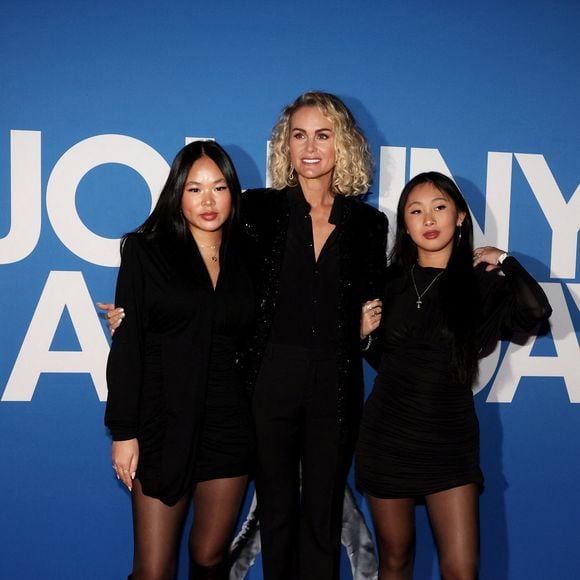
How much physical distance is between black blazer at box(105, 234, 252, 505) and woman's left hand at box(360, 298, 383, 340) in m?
0.64

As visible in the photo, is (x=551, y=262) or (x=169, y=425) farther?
(x=551, y=262)

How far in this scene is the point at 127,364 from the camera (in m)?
2.05

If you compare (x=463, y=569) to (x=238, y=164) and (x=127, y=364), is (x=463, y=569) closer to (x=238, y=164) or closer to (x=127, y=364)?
(x=127, y=364)

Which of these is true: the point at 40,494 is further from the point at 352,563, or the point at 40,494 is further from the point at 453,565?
the point at 453,565

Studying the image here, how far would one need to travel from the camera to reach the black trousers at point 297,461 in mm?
2342

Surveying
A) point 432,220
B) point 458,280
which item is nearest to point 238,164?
point 432,220

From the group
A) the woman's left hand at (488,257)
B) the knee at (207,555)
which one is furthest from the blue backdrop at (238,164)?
the knee at (207,555)

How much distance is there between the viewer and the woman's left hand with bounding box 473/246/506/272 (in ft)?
8.21

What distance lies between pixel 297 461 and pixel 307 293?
25.9 inches

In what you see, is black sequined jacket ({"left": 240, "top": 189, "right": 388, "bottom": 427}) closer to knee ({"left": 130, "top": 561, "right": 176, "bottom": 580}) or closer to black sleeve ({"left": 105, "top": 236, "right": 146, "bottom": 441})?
black sleeve ({"left": 105, "top": 236, "right": 146, "bottom": 441})

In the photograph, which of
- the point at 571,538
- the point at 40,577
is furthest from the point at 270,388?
the point at 571,538

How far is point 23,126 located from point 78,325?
867 millimetres

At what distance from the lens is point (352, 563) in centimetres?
304

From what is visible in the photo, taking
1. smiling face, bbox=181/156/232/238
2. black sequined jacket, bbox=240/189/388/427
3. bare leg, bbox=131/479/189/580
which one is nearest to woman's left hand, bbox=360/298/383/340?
black sequined jacket, bbox=240/189/388/427
